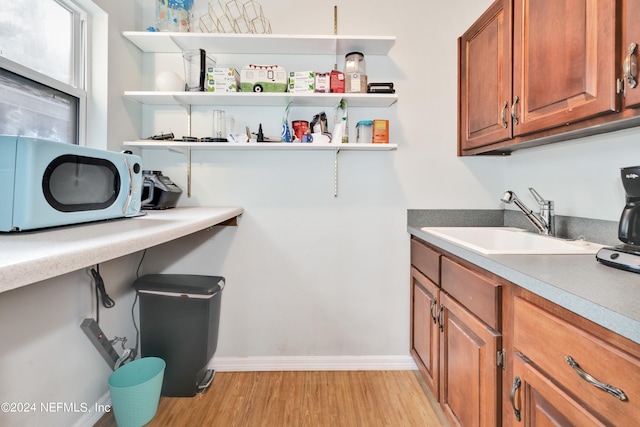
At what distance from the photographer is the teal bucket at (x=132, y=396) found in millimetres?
1373

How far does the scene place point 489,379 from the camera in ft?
3.37

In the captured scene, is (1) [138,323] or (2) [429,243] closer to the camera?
(2) [429,243]

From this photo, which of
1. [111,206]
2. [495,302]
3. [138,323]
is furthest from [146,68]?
[495,302]

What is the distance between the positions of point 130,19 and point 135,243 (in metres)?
1.76

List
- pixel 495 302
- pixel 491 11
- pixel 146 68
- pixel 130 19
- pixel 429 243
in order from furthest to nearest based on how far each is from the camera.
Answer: pixel 146 68 → pixel 130 19 → pixel 429 243 → pixel 491 11 → pixel 495 302

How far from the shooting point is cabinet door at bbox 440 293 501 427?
101cm

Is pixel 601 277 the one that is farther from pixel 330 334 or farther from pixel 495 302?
pixel 330 334

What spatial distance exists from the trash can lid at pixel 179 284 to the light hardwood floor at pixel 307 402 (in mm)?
607

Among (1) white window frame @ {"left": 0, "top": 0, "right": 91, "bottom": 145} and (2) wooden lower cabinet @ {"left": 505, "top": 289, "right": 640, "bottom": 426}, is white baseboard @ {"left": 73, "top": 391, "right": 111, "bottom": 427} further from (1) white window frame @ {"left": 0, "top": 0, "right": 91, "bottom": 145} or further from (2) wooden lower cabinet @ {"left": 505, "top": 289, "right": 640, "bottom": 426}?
(2) wooden lower cabinet @ {"left": 505, "top": 289, "right": 640, "bottom": 426}

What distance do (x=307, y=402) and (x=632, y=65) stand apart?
1939mm

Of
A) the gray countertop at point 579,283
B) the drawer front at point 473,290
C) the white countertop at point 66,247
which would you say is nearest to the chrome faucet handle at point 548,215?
the gray countertop at point 579,283

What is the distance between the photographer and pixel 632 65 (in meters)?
0.86

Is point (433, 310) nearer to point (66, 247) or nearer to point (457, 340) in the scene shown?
point (457, 340)

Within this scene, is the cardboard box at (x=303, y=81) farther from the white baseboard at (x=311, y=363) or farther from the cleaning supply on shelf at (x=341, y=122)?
the white baseboard at (x=311, y=363)
